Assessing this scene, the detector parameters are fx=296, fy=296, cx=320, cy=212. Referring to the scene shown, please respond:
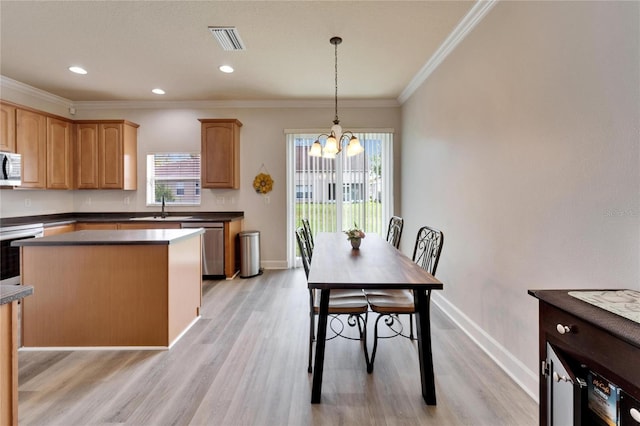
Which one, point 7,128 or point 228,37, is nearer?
point 228,37

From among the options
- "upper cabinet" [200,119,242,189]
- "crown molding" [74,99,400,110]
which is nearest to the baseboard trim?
"crown molding" [74,99,400,110]

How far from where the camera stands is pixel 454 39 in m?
2.86

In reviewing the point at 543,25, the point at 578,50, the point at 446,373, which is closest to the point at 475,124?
the point at 543,25

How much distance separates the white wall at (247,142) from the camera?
5000 millimetres

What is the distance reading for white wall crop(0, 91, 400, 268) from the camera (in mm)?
5000

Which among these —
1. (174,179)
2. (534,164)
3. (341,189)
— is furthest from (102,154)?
(534,164)

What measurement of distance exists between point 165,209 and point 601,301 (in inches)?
213

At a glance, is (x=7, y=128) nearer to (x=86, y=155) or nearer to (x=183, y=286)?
(x=86, y=155)

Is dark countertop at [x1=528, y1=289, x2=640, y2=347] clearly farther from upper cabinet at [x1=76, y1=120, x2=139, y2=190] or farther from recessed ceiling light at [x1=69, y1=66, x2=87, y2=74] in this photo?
upper cabinet at [x1=76, y1=120, x2=139, y2=190]

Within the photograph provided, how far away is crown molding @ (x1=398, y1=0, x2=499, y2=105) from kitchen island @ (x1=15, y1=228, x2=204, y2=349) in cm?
307

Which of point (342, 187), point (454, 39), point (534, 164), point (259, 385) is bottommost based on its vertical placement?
point (259, 385)

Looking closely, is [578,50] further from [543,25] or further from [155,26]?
[155,26]

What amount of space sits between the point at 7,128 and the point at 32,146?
1.25 ft

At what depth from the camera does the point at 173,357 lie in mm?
2271
